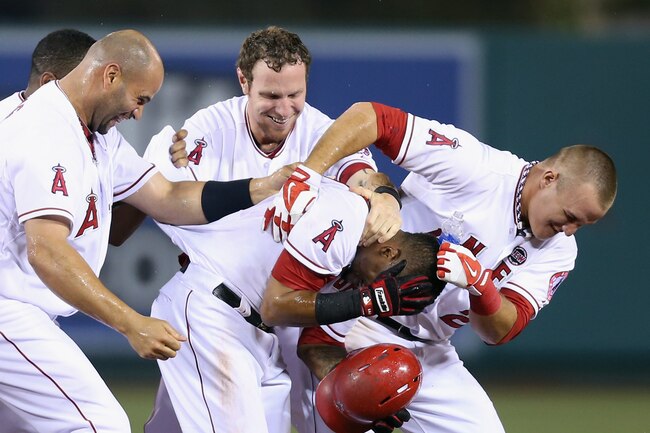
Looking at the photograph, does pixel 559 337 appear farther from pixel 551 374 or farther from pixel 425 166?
pixel 425 166

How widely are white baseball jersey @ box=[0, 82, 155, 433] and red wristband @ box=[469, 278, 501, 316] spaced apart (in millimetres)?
1846

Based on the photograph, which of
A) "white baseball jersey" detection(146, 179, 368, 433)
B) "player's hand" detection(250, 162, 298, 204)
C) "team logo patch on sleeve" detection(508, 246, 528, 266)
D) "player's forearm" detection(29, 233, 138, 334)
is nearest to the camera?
"player's forearm" detection(29, 233, 138, 334)

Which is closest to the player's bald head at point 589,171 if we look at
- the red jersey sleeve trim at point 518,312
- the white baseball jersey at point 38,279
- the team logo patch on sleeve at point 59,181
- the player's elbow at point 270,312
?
the red jersey sleeve trim at point 518,312

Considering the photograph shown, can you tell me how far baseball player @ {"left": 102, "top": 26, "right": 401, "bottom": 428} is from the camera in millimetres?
6254

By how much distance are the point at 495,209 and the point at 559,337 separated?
4910mm

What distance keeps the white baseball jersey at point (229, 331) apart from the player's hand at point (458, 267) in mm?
444

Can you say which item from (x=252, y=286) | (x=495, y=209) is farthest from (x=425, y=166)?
(x=252, y=286)

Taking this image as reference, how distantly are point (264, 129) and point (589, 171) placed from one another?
1921 millimetres

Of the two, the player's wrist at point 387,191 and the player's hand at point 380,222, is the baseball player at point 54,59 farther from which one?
the player's hand at point 380,222

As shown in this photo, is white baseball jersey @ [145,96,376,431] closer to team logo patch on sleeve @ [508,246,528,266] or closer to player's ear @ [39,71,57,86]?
player's ear @ [39,71,57,86]

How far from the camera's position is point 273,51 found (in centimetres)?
629

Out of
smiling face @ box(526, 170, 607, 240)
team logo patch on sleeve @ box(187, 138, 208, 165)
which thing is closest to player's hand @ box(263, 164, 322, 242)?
team logo patch on sleeve @ box(187, 138, 208, 165)

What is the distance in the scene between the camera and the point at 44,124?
5066 mm

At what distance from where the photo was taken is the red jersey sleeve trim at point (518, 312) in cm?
588
